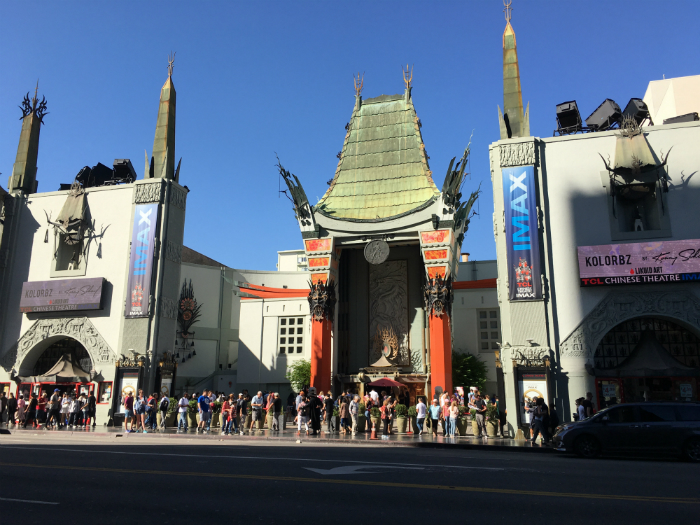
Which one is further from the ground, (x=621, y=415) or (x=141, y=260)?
(x=141, y=260)

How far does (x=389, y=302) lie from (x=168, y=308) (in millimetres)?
14175

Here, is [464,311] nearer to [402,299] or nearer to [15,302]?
[402,299]

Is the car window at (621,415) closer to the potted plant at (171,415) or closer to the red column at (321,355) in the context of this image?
the potted plant at (171,415)

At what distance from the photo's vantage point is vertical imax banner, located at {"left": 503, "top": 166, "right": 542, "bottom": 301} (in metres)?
23.8

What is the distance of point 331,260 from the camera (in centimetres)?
3450

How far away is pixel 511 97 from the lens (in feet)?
88.5

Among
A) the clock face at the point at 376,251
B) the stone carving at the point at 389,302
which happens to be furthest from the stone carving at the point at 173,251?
the stone carving at the point at 389,302

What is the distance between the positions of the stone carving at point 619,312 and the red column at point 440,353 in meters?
9.00

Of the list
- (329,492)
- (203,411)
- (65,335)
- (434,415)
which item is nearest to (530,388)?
(434,415)

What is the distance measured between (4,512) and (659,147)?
84.9ft

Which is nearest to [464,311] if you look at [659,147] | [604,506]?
[659,147]

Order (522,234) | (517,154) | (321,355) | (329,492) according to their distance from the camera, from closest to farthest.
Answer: (329,492)
(522,234)
(517,154)
(321,355)

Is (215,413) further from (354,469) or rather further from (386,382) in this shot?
(354,469)

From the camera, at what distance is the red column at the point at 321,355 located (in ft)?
107
